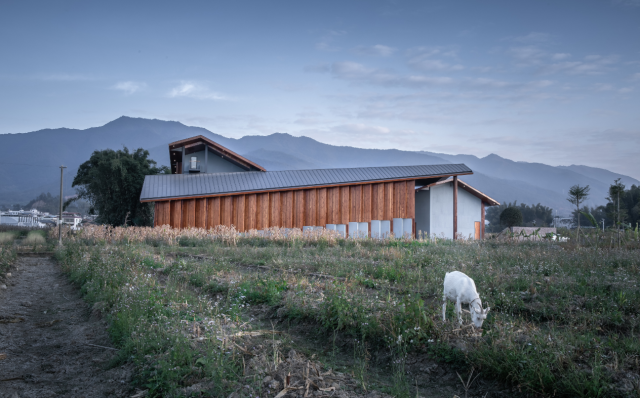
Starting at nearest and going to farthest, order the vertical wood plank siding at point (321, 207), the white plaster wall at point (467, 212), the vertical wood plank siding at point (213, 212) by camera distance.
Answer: the vertical wood plank siding at point (213, 212) < the vertical wood plank siding at point (321, 207) < the white plaster wall at point (467, 212)

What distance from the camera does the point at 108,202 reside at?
34.4 meters

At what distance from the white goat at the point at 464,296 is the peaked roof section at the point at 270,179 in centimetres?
2075

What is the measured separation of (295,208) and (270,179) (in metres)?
2.72

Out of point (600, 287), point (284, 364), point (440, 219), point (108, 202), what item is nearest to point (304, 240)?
point (600, 287)

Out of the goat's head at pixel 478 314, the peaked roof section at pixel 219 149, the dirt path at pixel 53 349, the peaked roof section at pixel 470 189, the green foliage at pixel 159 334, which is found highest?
the peaked roof section at pixel 219 149

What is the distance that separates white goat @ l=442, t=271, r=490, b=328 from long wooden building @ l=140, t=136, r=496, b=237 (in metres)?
20.8

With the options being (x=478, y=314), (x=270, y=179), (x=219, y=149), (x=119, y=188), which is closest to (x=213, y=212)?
(x=270, y=179)

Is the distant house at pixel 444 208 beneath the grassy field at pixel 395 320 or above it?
above

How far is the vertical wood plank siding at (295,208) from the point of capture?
2466 cm

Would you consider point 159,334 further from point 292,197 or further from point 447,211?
point 447,211

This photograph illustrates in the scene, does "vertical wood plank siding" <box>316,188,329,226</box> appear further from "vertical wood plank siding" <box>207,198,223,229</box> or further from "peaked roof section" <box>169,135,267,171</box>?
"peaked roof section" <box>169,135,267,171</box>

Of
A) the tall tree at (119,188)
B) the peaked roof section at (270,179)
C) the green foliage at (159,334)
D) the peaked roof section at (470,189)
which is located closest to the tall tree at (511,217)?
the peaked roof section at (470,189)

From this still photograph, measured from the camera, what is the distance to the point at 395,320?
17.1 feet

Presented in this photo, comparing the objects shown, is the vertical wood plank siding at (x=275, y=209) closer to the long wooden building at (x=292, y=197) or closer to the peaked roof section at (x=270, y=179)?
the long wooden building at (x=292, y=197)
